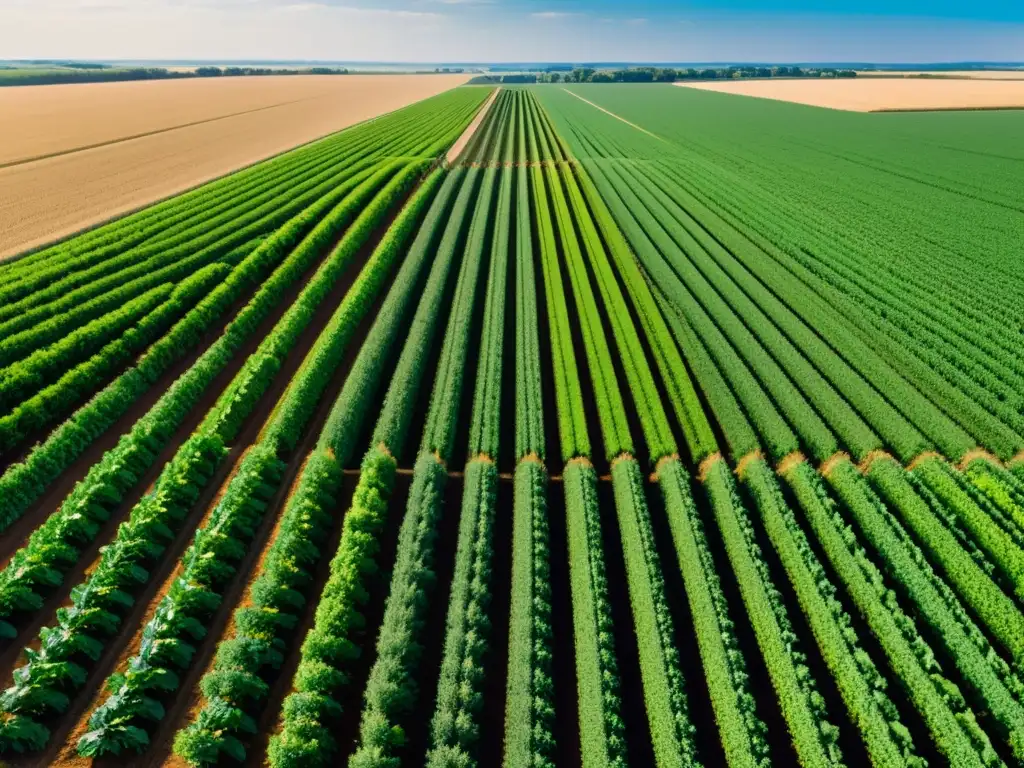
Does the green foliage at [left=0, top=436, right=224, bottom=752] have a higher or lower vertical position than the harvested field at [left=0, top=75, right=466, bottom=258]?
lower

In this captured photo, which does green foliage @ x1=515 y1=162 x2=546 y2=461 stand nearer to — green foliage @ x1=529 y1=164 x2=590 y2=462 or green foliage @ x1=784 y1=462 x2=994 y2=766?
green foliage @ x1=529 y1=164 x2=590 y2=462

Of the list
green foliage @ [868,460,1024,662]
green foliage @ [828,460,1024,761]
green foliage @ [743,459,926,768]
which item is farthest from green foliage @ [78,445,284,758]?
green foliage @ [868,460,1024,662]

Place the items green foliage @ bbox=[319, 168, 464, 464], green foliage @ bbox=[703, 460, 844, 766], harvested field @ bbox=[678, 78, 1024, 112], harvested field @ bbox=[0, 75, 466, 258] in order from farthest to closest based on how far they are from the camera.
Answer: harvested field @ bbox=[678, 78, 1024, 112], harvested field @ bbox=[0, 75, 466, 258], green foliage @ bbox=[319, 168, 464, 464], green foliage @ bbox=[703, 460, 844, 766]

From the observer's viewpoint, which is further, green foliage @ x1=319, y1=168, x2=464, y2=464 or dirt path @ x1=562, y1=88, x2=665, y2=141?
dirt path @ x1=562, y1=88, x2=665, y2=141

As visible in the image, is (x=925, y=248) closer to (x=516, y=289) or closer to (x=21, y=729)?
(x=516, y=289)

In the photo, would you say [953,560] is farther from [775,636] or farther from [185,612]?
[185,612]

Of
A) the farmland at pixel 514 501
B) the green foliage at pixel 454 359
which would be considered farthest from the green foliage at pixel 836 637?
the green foliage at pixel 454 359
